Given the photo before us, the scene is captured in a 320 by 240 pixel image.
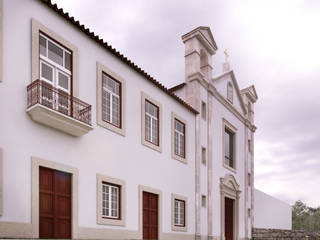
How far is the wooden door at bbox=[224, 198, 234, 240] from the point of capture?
71.7 feet

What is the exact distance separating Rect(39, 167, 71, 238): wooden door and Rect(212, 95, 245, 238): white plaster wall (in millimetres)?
11075

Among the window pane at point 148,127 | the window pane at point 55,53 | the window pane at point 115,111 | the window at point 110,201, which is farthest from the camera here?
the window pane at point 148,127

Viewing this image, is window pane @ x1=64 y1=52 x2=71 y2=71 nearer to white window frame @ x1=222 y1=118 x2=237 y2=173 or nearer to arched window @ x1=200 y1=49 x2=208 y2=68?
arched window @ x1=200 y1=49 x2=208 y2=68

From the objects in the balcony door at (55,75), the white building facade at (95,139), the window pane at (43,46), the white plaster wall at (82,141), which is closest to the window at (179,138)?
the white building facade at (95,139)

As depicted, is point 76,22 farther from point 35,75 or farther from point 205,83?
point 205,83

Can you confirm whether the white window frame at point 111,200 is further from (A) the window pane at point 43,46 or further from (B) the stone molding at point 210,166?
(B) the stone molding at point 210,166

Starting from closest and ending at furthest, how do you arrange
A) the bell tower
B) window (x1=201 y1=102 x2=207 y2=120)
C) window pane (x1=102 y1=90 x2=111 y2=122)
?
1. window pane (x1=102 y1=90 x2=111 y2=122)
2. the bell tower
3. window (x1=201 y1=102 x2=207 y2=120)

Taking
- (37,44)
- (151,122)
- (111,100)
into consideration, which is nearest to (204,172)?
(151,122)

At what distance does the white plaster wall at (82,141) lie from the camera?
29.6 feet

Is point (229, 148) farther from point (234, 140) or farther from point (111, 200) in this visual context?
point (111, 200)

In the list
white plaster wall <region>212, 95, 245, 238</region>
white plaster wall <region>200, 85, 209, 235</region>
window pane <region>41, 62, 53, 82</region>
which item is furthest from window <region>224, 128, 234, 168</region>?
window pane <region>41, 62, 53, 82</region>

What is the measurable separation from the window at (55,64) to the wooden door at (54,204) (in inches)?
99.9

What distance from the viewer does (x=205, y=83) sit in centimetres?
1966

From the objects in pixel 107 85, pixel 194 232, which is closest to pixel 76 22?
pixel 107 85
